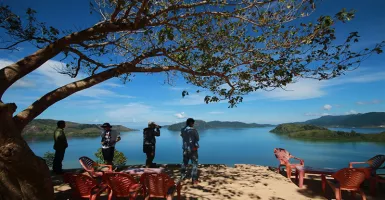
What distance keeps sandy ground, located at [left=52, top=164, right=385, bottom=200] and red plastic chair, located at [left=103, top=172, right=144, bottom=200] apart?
48.2 inches

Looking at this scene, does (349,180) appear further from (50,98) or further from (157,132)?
(50,98)

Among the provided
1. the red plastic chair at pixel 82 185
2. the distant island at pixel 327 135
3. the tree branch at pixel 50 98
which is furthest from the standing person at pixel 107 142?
the distant island at pixel 327 135

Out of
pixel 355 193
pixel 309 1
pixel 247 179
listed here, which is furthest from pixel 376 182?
pixel 309 1

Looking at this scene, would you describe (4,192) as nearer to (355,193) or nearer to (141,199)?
(141,199)

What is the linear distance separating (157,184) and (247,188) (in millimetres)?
3152

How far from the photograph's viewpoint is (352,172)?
213 inches

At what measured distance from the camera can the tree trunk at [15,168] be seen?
3893 mm

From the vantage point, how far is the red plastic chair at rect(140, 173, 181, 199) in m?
4.82

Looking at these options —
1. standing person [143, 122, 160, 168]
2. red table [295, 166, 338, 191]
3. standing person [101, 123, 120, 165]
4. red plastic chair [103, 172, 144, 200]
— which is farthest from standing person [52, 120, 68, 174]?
Result: red table [295, 166, 338, 191]

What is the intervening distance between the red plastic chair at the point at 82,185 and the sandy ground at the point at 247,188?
1.05 m

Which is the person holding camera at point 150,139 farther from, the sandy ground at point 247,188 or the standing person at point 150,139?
the sandy ground at point 247,188

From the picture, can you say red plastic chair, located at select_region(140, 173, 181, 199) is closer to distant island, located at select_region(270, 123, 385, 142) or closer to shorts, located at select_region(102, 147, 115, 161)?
shorts, located at select_region(102, 147, 115, 161)

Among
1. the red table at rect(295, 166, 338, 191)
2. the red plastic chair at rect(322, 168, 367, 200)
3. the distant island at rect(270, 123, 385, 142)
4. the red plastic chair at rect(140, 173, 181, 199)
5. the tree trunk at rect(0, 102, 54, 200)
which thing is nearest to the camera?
the tree trunk at rect(0, 102, 54, 200)

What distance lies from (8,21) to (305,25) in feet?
30.3
